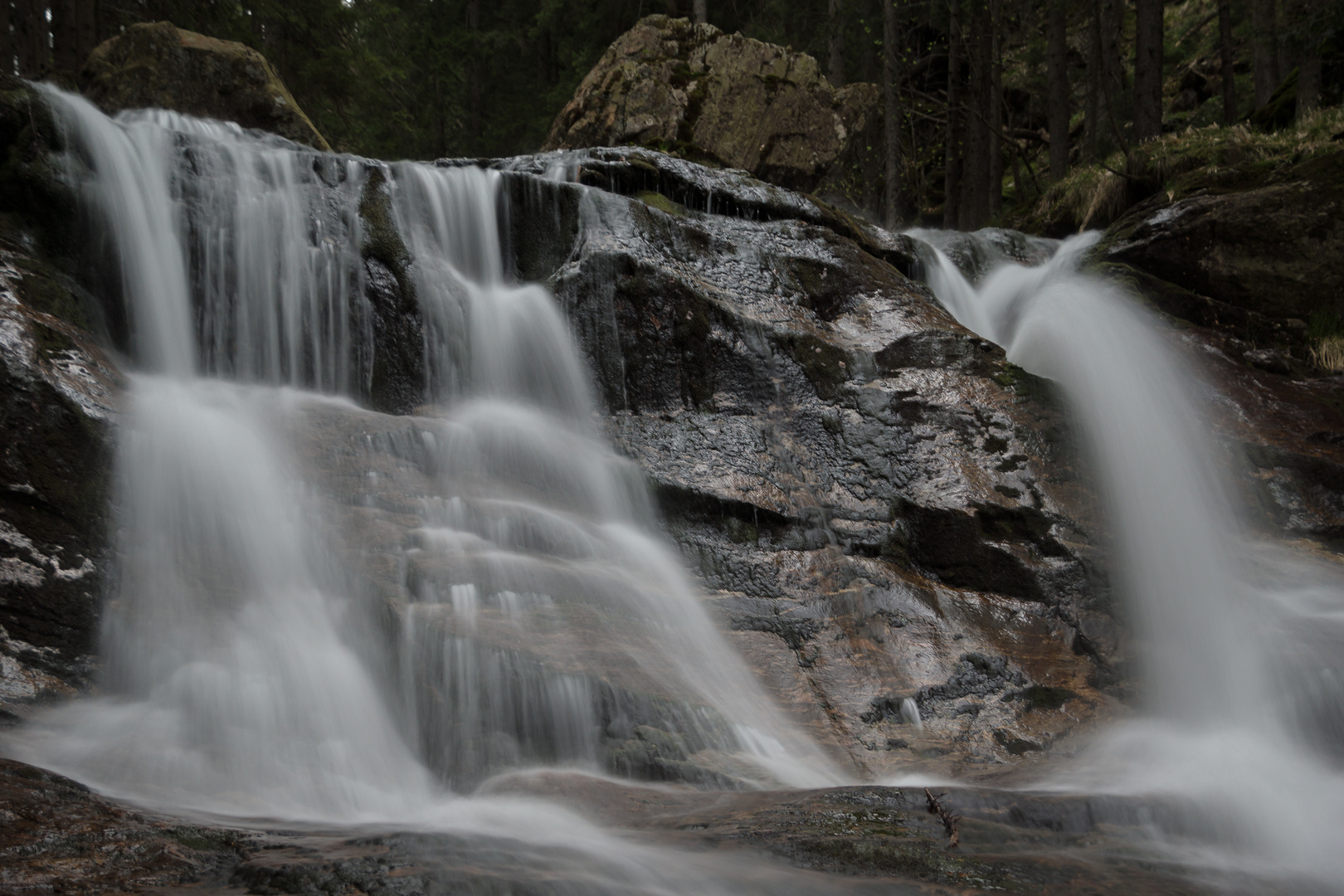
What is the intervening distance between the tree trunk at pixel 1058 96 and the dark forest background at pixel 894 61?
0.14ft

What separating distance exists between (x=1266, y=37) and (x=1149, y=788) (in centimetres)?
1426

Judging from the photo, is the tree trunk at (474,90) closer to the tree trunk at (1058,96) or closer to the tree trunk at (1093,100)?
the tree trunk at (1058,96)

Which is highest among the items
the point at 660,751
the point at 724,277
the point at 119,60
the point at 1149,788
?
the point at 119,60

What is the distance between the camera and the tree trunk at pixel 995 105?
14.2 metres

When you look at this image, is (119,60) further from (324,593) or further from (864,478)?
(864,478)

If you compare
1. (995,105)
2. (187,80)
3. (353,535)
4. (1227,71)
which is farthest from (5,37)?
(1227,71)

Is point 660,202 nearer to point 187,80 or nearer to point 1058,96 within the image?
point 187,80

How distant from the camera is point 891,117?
48.9ft

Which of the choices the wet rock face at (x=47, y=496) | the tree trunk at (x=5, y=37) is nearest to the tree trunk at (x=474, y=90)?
the tree trunk at (x=5, y=37)

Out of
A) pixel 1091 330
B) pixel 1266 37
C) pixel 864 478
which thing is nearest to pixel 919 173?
pixel 1266 37

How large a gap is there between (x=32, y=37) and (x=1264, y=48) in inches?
821

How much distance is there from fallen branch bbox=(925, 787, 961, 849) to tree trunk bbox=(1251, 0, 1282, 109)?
1459cm

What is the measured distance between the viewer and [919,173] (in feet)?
68.3

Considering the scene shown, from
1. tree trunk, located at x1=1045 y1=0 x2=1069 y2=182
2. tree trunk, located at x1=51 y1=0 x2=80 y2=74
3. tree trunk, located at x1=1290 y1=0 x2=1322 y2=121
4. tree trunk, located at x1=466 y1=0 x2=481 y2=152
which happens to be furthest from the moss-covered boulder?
tree trunk, located at x1=466 y1=0 x2=481 y2=152
